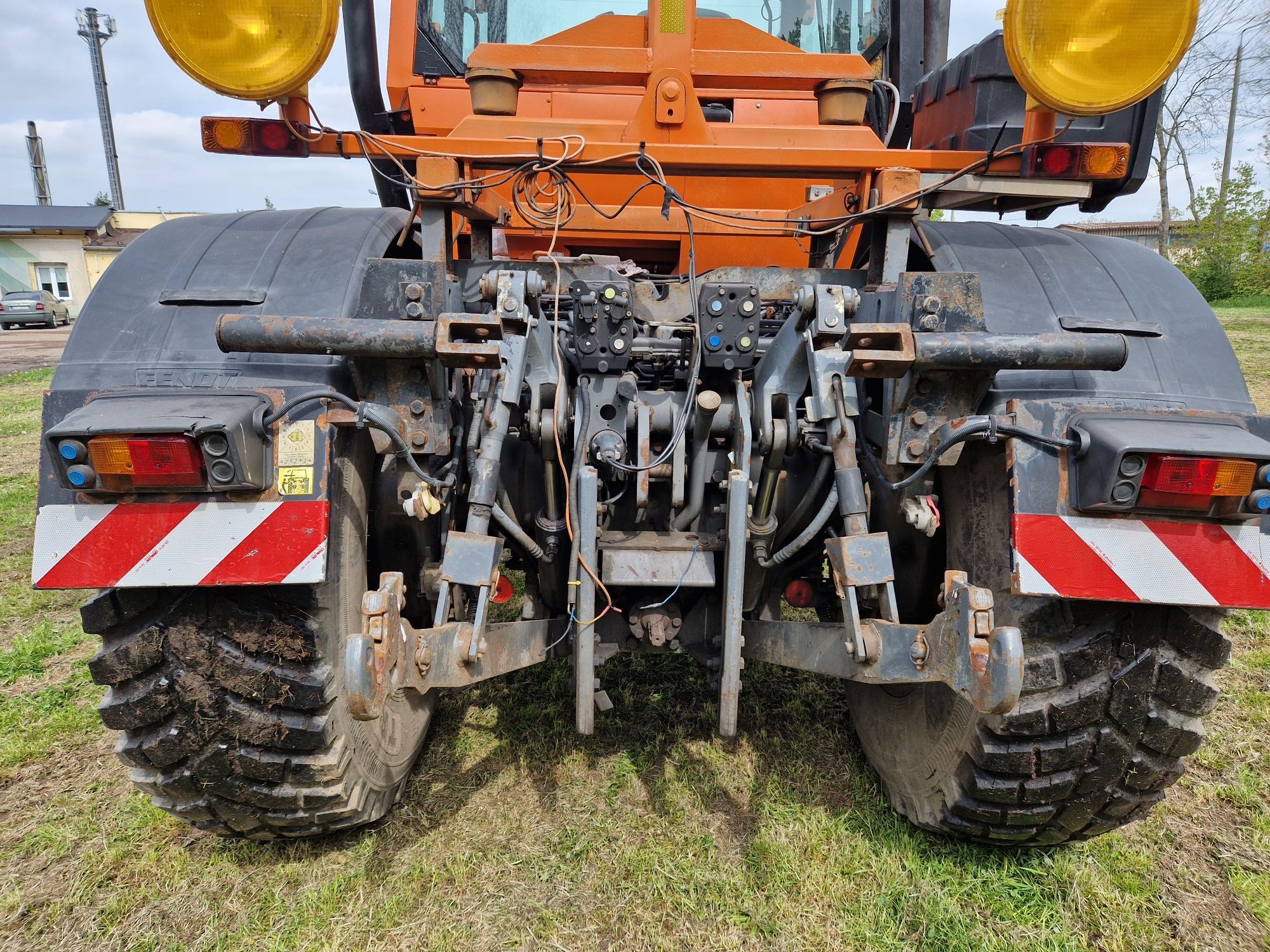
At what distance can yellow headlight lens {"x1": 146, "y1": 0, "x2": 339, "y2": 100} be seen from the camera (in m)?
1.82

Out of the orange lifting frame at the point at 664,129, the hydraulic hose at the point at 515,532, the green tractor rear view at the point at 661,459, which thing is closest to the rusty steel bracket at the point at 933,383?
the green tractor rear view at the point at 661,459

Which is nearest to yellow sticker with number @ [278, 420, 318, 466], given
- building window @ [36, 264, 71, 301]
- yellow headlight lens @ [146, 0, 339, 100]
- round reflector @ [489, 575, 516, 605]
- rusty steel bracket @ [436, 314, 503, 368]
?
rusty steel bracket @ [436, 314, 503, 368]

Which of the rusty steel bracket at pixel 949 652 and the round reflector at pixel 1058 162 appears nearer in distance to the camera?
the rusty steel bracket at pixel 949 652

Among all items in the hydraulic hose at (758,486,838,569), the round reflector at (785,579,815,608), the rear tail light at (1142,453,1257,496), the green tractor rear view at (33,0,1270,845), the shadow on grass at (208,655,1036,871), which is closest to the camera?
A: the rear tail light at (1142,453,1257,496)

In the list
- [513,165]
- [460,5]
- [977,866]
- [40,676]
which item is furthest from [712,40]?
[40,676]

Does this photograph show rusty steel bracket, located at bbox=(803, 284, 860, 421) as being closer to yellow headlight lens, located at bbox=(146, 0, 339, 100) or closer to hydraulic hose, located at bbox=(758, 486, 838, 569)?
hydraulic hose, located at bbox=(758, 486, 838, 569)

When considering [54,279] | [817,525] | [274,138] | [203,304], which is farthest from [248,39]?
[54,279]

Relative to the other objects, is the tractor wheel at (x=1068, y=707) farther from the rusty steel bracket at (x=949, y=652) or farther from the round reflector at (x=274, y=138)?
the round reflector at (x=274, y=138)

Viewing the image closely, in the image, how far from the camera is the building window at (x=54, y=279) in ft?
125

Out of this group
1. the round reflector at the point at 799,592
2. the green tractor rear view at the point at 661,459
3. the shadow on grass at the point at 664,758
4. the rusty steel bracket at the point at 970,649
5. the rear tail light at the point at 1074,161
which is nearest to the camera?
the rusty steel bracket at the point at 970,649

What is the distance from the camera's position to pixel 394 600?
1613 mm

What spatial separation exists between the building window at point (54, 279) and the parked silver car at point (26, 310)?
8.72 m

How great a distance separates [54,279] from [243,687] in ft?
151

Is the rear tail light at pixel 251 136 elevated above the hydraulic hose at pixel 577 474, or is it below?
above
